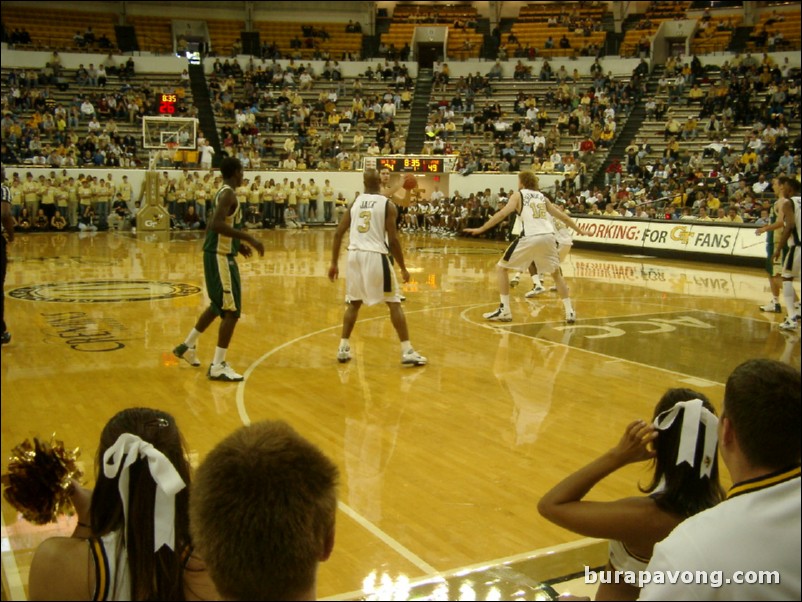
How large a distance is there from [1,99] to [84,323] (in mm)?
21421

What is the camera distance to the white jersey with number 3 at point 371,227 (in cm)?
817

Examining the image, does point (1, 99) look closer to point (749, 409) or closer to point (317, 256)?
point (317, 256)

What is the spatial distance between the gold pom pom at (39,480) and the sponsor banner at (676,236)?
1720 centimetres

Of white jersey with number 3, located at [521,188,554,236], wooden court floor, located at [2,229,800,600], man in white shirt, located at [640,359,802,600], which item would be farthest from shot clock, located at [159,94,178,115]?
man in white shirt, located at [640,359,802,600]

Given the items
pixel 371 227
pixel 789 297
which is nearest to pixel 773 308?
pixel 789 297

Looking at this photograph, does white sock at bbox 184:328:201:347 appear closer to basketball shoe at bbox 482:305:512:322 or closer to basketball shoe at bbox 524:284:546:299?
basketball shoe at bbox 482:305:512:322

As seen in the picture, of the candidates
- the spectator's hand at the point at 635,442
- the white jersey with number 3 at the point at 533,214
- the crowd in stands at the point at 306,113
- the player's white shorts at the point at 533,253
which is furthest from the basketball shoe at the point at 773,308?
the crowd in stands at the point at 306,113

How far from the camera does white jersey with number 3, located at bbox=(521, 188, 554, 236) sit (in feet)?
34.8

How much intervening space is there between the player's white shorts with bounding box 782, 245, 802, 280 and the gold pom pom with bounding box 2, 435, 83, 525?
386 inches

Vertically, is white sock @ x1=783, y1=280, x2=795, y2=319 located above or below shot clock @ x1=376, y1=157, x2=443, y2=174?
below

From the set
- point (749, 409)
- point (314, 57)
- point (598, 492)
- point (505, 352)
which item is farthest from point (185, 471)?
point (314, 57)

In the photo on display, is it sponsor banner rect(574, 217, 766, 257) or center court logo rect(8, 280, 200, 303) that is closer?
center court logo rect(8, 280, 200, 303)

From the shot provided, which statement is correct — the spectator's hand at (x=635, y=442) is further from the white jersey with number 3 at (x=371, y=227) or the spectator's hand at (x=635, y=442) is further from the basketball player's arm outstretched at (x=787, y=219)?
the basketball player's arm outstretched at (x=787, y=219)

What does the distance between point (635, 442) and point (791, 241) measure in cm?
899
